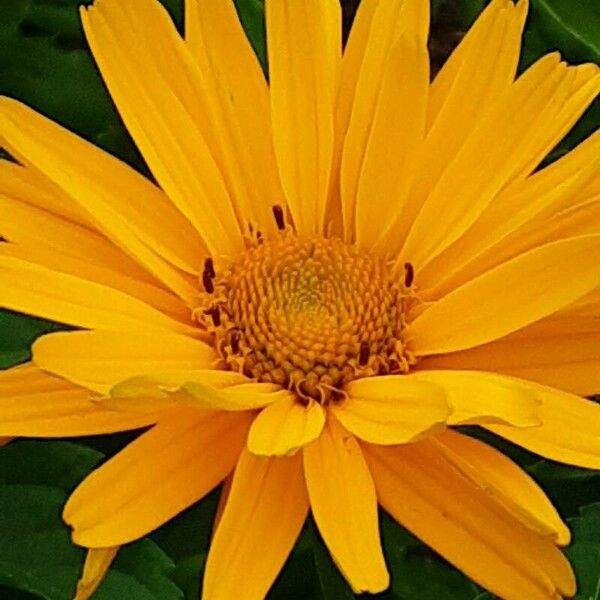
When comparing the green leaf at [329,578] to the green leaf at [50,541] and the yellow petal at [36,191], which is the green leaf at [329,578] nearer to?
the green leaf at [50,541]

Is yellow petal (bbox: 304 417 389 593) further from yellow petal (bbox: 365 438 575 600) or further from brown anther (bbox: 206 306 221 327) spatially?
brown anther (bbox: 206 306 221 327)

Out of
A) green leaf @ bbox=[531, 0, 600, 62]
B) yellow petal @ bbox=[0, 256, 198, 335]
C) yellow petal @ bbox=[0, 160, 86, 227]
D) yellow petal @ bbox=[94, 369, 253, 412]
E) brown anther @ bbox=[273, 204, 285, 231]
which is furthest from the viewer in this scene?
green leaf @ bbox=[531, 0, 600, 62]

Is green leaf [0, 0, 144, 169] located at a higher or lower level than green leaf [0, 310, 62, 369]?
higher

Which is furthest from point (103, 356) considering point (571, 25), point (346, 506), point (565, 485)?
point (571, 25)

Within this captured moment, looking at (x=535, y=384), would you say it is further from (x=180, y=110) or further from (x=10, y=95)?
(x=10, y=95)

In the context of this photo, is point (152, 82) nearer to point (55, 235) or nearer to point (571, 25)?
point (55, 235)

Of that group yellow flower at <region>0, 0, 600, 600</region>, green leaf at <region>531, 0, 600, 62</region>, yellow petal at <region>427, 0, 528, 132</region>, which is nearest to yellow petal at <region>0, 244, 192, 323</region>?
yellow flower at <region>0, 0, 600, 600</region>
